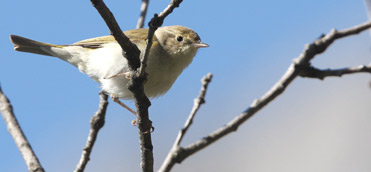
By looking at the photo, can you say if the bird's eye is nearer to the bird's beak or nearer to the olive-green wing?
the bird's beak

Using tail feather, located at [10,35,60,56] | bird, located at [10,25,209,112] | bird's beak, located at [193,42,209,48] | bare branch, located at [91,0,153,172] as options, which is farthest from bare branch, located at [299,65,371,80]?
tail feather, located at [10,35,60,56]

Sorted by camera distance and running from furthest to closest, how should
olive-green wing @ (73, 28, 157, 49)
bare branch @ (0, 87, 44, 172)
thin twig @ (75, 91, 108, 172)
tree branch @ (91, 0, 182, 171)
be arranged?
1. olive-green wing @ (73, 28, 157, 49)
2. thin twig @ (75, 91, 108, 172)
3. bare branch @ (0, 87, 44, 172)
4. tree branch @ (91, 0, 182, 171)

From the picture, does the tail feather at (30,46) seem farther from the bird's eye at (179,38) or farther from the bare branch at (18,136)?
the bare branch at (18,136)

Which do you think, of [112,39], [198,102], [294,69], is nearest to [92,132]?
[198,102]

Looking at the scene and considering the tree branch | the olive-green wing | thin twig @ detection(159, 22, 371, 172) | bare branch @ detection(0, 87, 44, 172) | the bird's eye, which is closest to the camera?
thin twig @ detection(159, 22, 371, 172)

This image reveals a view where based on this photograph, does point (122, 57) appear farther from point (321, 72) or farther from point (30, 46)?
point (321, 72)
